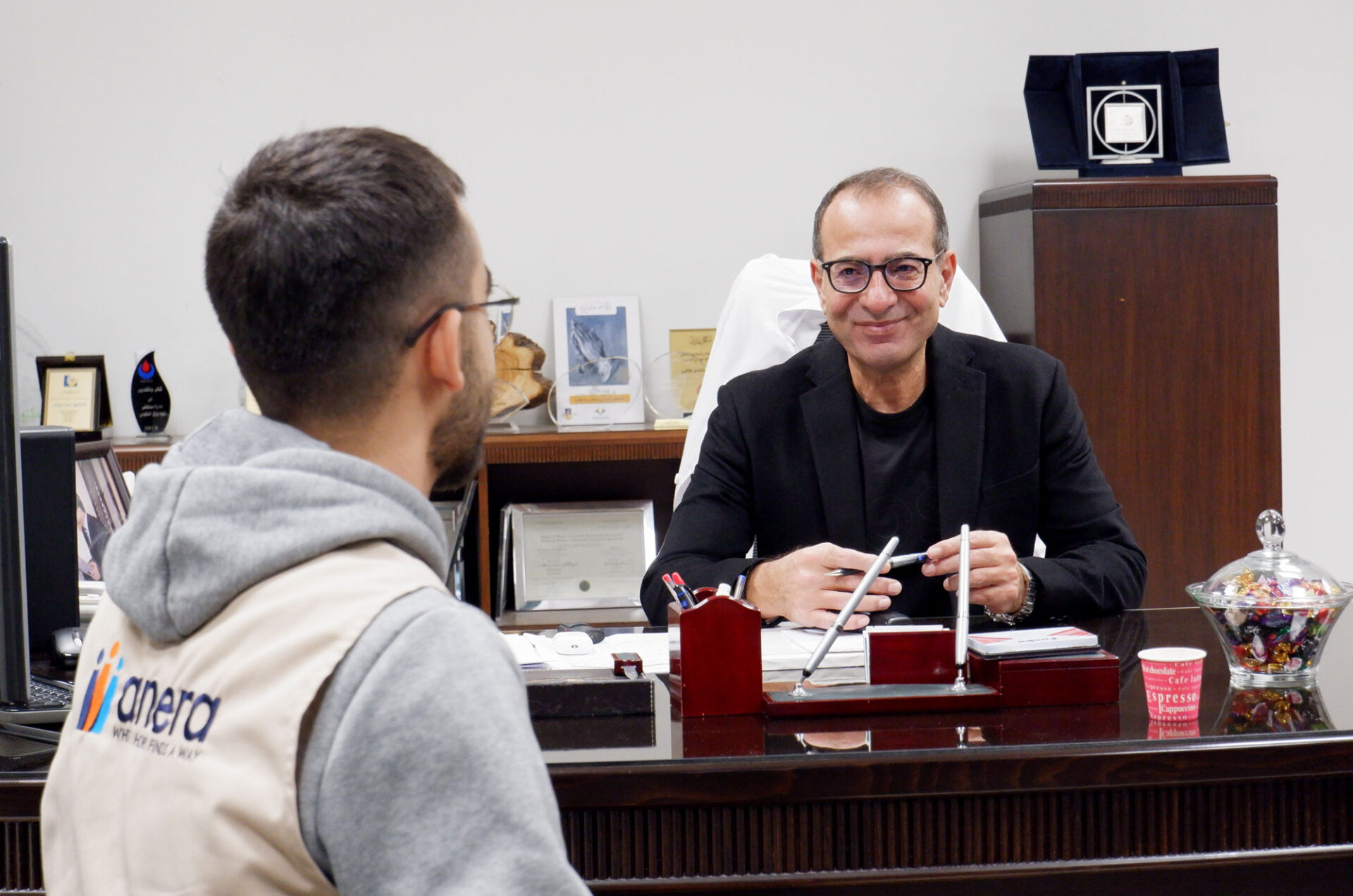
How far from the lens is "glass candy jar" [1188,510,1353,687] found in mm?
1452

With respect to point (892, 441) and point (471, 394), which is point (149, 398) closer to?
point (892, 441)

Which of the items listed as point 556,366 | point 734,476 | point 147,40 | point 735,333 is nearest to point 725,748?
point 734,476

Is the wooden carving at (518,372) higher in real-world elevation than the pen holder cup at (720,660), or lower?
higher

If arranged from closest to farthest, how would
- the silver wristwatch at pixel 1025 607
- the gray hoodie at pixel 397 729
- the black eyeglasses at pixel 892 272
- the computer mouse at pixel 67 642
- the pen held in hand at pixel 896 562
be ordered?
the gray hoodie at pixel 397 729 → the pen held in hand at pixel 896 562 → the computer mouse at pixel 67 642 → the silver wristwatch at pixel 1025 607 → the black eyeglasses at pixel 892 272

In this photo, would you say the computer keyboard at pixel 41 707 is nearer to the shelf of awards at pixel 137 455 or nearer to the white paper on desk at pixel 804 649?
the white paper on desk at pixel 804 649

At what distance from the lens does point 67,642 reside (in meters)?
1.74

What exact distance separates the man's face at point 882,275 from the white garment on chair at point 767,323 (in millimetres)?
690

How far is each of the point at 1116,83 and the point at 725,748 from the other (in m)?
2.64

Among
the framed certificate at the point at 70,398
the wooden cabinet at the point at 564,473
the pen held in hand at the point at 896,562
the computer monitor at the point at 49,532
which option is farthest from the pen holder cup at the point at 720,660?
the framed certificate at the point at 70,398

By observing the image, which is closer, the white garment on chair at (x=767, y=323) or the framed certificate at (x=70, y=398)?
the white garment on chair at (x=767, y=323)

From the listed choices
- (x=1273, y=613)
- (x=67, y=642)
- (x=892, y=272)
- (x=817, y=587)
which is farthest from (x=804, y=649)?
(x=67, y=642)

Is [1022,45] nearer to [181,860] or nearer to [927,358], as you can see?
[927,358]

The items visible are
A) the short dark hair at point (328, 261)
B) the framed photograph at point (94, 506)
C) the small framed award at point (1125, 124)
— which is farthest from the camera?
the small framed award at point (1125, 124)

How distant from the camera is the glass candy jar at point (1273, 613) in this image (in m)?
1.45
